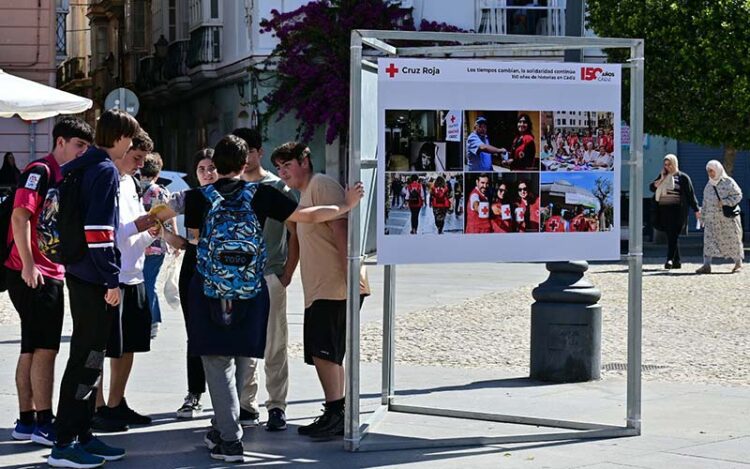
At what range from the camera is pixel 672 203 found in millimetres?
23297

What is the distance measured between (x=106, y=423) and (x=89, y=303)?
139 cm

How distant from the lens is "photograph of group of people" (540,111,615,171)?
8414 millimetres

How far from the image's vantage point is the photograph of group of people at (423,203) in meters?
8.15

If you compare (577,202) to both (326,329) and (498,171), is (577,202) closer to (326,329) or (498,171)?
(498,171)

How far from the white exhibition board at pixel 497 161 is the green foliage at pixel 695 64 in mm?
21690

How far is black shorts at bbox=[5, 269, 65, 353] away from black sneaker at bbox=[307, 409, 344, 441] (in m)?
1.59

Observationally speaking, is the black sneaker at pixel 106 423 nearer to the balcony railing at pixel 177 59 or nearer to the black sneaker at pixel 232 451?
the black sneaker at pixel 232 451

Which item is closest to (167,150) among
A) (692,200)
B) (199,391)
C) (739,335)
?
(692,200)

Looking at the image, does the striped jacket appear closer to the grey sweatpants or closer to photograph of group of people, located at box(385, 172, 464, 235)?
the grey sweatpants

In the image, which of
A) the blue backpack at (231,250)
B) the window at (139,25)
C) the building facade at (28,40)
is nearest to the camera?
the blue backpack at (231,250)

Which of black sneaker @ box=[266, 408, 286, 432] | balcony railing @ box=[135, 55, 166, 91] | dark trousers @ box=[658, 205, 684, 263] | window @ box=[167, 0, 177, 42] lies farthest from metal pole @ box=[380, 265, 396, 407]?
window @ box=[167, 0, 177, 42]

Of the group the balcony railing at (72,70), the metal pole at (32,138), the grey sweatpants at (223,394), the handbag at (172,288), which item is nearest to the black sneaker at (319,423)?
the grey sweatpants at (223,394)

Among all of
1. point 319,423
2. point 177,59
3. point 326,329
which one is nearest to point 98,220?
point 326,329

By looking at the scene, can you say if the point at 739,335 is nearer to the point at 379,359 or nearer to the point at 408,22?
the point at 379,359
